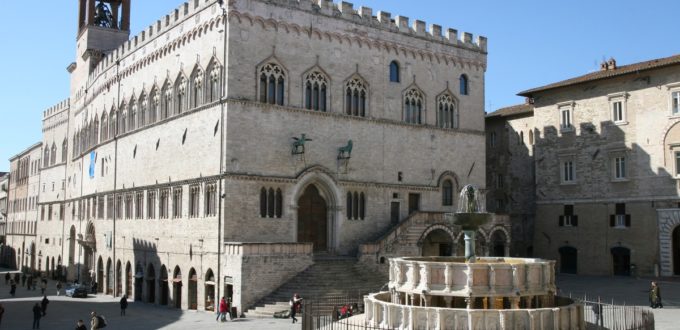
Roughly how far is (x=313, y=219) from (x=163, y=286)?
8885mm

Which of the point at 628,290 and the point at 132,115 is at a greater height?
the point at 132,115

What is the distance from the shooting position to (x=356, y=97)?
1465 inches

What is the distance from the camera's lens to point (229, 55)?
32.7m

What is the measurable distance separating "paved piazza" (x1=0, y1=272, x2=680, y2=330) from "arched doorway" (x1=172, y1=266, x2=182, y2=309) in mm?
772

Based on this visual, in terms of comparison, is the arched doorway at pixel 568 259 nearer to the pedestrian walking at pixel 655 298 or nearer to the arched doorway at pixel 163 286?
the pedestrian walking at pixel 655 298

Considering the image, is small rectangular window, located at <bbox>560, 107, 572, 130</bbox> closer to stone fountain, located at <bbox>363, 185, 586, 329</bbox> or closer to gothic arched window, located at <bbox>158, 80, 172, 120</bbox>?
gothic arched window, located at <bbox>158, 80, 172, 120</bbox>

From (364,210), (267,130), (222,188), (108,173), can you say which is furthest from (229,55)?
(108,173)

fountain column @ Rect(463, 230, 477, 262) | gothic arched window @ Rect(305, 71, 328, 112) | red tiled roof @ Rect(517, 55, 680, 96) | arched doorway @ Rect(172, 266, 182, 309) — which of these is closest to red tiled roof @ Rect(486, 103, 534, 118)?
red tiled roof @ Rect(517, 55, 680, 96)

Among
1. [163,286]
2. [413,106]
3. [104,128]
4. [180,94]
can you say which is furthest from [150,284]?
[413,106]

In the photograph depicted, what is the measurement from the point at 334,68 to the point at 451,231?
33.4ft

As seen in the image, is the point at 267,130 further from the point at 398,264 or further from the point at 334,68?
the point at 398,264

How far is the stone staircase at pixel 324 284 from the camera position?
29.5m

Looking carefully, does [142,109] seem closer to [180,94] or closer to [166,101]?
[166,101]

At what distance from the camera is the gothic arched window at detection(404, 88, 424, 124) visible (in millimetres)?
39156
